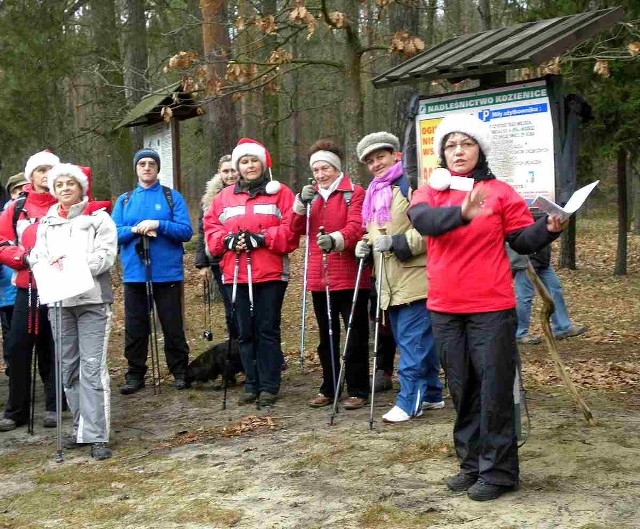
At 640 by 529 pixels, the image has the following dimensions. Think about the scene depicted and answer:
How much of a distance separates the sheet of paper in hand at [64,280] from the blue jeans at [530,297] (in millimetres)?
4868

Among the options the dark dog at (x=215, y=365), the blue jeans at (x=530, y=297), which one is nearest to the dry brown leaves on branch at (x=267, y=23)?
the dark dog at (x=215, y=365)

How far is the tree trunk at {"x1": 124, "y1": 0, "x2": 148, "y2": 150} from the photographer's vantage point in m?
16.0

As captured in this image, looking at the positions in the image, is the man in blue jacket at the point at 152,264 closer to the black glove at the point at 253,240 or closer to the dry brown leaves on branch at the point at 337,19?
the black glove at the point at 253,240

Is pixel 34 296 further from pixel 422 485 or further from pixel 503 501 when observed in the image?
pixel 503 501

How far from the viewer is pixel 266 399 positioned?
23.0 feet

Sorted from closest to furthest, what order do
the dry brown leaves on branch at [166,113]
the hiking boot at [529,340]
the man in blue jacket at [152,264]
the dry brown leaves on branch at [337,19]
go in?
the man in blue jacket at [152,264] < the dry brown leaves on branch at [337,19] < the dry brown leaves on branch at [166,113] < the hiking boot at [529,340]

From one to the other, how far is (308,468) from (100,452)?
1541mm

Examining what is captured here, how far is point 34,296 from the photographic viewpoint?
6.66 m

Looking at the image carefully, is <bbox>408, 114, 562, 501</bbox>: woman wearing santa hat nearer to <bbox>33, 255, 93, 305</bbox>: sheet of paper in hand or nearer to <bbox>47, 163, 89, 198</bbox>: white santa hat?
<bbox>33, 255, 93, 305</bbox>: sheet of paper in hand

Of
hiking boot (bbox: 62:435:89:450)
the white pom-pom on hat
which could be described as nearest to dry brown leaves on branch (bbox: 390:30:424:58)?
the white pom-pom on hat

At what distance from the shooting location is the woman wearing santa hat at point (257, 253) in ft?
22.6

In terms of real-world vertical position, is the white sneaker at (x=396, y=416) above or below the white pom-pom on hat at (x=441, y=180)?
below

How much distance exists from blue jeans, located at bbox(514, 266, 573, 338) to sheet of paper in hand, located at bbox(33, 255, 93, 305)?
4868mm

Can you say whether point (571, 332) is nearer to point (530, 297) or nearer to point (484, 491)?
point (530, 297)
